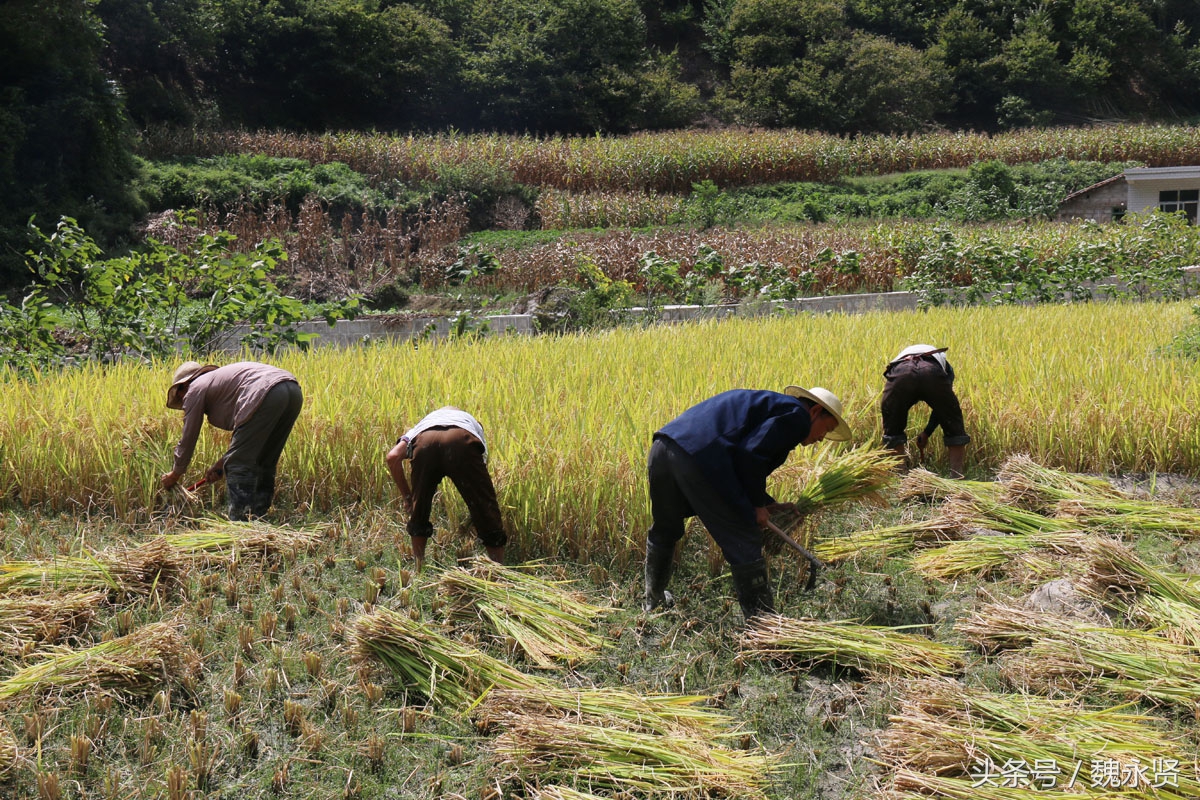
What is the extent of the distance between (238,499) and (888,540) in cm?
311

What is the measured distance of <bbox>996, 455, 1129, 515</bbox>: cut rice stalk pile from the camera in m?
4.52

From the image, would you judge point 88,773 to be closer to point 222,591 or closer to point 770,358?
point 222,591

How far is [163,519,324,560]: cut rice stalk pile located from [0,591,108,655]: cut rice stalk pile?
443 mm

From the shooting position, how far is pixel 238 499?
452 centimetres

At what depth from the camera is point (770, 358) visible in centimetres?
673

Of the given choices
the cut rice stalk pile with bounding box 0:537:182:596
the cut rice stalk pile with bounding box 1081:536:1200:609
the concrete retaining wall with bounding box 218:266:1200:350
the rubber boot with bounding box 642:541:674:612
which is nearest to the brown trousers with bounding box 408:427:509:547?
the rubber boot with bounding box 642:541:674:612

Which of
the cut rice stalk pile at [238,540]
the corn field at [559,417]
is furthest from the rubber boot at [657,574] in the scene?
the cut rice stalk pile at [238,540]

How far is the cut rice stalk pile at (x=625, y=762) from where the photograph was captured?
98.7 inches

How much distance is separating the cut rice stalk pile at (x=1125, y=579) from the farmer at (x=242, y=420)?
12.0ft

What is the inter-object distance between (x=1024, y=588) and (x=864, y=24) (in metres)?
37.7

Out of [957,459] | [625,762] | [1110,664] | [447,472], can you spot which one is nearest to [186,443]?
[447,472]

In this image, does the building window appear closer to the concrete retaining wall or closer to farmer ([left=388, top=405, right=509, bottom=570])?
the concrete retaining wall

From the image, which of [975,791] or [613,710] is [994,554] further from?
[613,710]

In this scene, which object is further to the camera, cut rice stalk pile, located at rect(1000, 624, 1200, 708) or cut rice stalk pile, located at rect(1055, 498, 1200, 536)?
cut rice stalk pile, located at rect(1055, 498, 1200, 536)
